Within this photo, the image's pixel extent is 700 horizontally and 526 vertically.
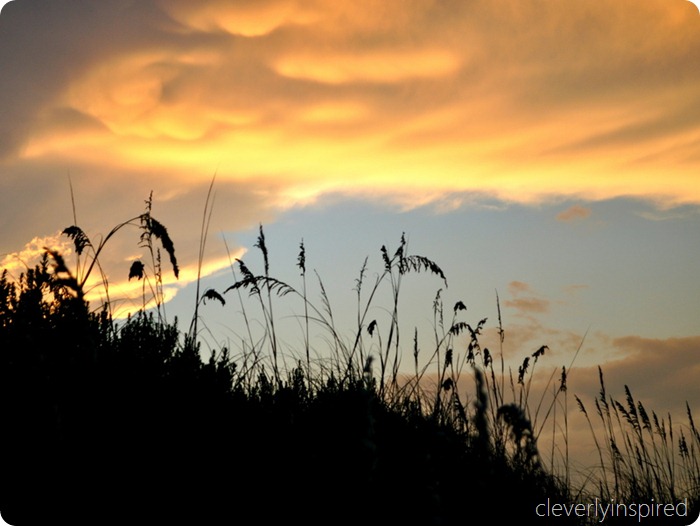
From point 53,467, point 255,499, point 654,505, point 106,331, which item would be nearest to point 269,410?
point 255,499

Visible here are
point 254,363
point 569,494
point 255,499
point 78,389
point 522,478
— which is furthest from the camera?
point 254,363

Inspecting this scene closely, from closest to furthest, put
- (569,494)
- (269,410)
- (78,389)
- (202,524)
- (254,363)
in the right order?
1. (202,524)
2. (78,389)
3. (269,410)
4. (569,494)
5. (254,363)

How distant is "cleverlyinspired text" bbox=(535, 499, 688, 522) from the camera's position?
473 cm

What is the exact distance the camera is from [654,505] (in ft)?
17.1

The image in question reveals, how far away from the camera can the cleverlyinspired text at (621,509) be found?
15.5ft

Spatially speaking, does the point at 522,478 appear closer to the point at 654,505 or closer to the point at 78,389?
the point at 654,505

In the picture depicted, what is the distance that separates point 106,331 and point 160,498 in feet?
8.53

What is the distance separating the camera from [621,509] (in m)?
5.12

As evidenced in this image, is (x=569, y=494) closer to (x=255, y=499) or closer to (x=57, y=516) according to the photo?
(x=255, y=499)

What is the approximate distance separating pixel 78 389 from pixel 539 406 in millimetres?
4137

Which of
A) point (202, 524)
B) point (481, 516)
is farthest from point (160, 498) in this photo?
point (481, 516)

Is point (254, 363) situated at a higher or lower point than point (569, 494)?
higher

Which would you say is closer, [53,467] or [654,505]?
[53,467]

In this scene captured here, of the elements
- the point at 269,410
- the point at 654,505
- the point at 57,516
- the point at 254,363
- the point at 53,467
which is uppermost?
the point at 254,363
